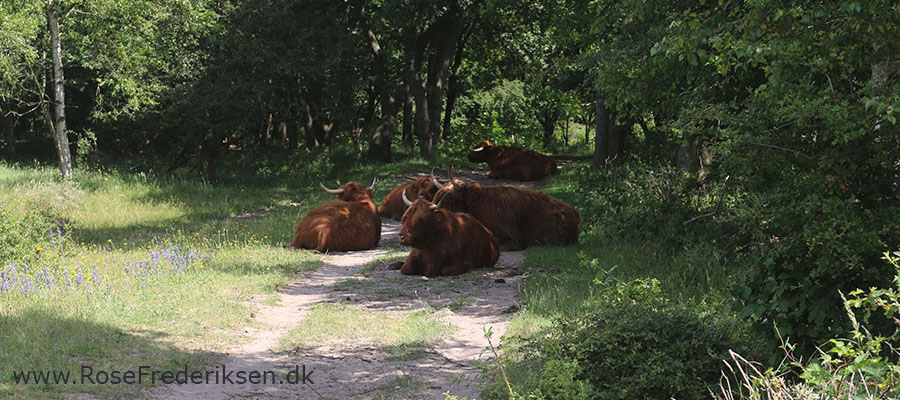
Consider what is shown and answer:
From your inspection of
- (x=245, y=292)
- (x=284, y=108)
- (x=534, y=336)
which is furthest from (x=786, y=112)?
(x=284, y=108)

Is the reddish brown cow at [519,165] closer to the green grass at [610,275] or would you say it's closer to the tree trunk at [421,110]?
the tree trunk at [421,110]

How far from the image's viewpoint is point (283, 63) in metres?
22.3

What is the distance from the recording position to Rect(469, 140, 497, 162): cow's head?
998 inches

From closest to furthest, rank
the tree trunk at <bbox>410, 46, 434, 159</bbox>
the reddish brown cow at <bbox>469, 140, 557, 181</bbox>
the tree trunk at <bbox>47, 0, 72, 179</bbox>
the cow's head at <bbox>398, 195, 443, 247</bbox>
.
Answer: the cow's head at <bbox>398, 195, 443, 247</bbox>, the tree trunk at <bbox>47, 0, 72, 179</bbox>, the reddish brown cow at <bbox>469, 140, 557, 181</bbox>, the tree trunk at <bbox>410, 46, 434, 159</bbox>

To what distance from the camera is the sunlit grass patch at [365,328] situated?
721 cm

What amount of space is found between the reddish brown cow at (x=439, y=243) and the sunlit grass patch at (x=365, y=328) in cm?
230

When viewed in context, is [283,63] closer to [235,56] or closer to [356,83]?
[235,56]

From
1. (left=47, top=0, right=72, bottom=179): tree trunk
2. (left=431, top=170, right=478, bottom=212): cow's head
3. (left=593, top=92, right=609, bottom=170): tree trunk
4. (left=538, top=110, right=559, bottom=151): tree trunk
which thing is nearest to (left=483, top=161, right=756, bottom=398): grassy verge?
(left=431, top=170, right=478, bottom=212): cow's head

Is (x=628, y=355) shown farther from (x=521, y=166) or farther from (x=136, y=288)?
(x=521, y=166)

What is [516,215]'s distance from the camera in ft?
42.3

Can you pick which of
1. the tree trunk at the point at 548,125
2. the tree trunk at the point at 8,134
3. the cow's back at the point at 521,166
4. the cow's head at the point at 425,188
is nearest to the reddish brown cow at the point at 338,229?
the cow's head at the point at 425,188

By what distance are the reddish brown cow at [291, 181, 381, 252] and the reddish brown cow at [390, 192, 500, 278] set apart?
7.95ft

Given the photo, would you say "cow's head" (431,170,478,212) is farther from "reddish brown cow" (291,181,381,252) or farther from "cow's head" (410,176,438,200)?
"reddish brown cow" (291,181,381,252)

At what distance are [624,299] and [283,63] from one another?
18.1 metres
